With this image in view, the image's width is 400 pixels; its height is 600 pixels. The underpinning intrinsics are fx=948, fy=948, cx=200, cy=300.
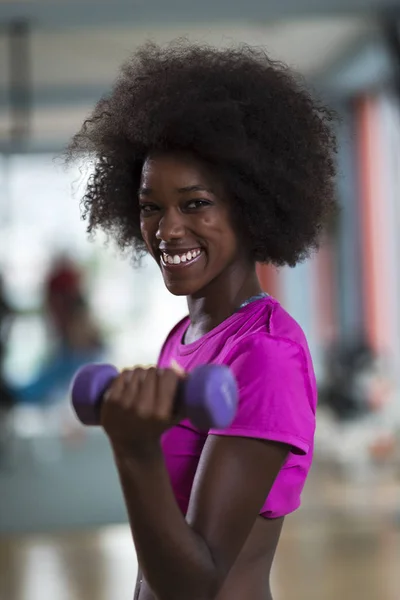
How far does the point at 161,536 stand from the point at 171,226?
1.22 feet

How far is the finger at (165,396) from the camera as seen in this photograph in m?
0.81

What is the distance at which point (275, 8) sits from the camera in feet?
15.7

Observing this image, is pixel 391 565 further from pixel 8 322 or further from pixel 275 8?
pixel 8 322

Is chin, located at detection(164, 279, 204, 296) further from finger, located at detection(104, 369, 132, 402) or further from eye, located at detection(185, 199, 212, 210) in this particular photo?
finger, located at detection(104, 369, 132, 402)

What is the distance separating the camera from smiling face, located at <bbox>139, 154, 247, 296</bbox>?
1089 millimetres

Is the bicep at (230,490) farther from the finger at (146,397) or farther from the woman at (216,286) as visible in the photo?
the finger at (146,397)

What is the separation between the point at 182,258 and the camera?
111 centimetres

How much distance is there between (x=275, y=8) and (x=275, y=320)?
4.01m

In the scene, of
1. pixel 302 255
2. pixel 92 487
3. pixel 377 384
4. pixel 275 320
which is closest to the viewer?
pixel 275 320

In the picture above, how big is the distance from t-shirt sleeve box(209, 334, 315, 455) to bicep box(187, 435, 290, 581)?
0.05 feet

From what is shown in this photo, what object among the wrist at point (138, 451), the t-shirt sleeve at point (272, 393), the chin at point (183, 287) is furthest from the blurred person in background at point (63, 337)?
the wrist at point (138, 451)

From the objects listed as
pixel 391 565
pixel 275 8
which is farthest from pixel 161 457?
pixel 275 8

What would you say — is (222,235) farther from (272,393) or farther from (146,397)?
(146,397)

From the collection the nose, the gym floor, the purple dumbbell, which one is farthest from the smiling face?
the gym floor
